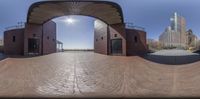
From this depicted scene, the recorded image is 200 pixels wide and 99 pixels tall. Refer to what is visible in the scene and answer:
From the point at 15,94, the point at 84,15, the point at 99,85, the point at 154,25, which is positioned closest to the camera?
the point at 15,94

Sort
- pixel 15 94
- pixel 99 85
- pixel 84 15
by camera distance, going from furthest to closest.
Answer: pixel 84 15 → pixel 99 85 → pixel 15 94

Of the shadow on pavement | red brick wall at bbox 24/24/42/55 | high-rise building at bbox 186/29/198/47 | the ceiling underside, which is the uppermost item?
the ceiling underside

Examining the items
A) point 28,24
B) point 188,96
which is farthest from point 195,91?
point 28,24

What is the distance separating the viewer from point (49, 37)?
25.1 meters

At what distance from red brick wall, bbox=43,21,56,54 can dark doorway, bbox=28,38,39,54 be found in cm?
105

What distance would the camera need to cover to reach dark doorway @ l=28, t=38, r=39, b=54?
22.2 meters

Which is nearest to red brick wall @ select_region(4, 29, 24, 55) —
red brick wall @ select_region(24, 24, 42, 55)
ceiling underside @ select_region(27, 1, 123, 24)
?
red brick wall @ select_region(24, 24, 42, 55)

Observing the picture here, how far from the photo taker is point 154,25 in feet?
50.4

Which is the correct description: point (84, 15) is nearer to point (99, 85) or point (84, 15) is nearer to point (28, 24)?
point (28, 24)

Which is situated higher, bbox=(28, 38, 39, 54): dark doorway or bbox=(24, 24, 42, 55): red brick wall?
bbox=(24, 24, 42, 55): red brick wall

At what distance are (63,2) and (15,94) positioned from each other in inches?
480

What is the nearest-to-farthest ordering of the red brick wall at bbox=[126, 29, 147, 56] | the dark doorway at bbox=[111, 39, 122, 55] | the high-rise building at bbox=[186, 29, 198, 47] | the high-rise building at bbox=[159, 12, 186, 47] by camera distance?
the high-rise building at bbox=[159, 12, 186, 47]
the high-rise building at bbox=[186, 29, 198, 47]
the dark doorway at bbox=[111, 39, 122, 55]
the red brick wall at bbox=[126, 29, 147, 56]

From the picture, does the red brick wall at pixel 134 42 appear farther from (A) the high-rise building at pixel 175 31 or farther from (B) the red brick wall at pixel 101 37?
(A) the high-rise building at pixel 175 31

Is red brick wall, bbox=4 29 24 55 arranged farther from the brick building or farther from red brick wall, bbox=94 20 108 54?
red brick wall, bbox=94 20 108 54
